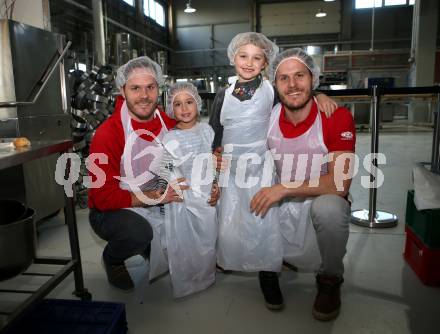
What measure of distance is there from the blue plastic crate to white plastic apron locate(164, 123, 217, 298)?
30 cm

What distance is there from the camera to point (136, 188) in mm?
1517

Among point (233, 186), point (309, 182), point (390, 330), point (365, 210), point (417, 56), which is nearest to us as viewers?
point (390, 330)

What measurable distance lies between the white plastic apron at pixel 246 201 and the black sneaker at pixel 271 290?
0.04 meters

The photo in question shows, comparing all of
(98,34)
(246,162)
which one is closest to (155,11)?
(98,34)

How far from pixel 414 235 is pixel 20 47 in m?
2.47

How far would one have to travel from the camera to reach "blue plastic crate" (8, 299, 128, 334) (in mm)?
1109

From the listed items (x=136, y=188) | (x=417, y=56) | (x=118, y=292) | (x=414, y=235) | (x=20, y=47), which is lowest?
(x=118, y=292)

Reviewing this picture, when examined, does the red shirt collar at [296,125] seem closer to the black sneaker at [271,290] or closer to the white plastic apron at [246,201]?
the white plastic apron at [246,201]

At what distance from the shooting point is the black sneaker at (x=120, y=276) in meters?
1.51

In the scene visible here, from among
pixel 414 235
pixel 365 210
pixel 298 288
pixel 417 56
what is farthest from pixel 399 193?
pixel 417 56

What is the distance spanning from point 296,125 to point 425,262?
0.80m

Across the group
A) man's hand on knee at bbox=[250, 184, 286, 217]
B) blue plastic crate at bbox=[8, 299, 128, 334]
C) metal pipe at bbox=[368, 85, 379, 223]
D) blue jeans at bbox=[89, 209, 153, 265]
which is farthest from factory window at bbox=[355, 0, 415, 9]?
blue plastic crate at bbox=[8, 299, 128, 334]

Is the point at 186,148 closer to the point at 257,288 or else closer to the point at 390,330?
the point at 257,288

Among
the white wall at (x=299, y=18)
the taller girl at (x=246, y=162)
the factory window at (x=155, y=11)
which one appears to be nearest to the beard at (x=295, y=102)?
the taller girl at (x=246, y=162)
